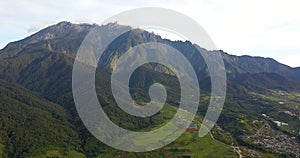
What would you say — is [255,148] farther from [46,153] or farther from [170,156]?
[46,153]

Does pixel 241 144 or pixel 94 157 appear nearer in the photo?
pixel 94 157

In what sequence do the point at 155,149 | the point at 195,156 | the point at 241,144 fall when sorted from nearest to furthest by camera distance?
the point at 195,156 → the point at 155,149 → the point at 241,144

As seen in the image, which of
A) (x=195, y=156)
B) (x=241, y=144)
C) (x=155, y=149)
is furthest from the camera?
(x=241, y=144)

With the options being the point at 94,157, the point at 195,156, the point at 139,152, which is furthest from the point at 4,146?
the point at 195,156

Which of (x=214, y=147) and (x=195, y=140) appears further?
(x=195, y=140)

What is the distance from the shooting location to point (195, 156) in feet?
573

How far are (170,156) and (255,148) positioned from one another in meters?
48.1

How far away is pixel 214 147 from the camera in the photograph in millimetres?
185375

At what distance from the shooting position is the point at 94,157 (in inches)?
7224

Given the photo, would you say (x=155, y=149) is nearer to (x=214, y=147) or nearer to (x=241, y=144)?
(x=214, y=147)

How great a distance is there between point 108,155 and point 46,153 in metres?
33.4

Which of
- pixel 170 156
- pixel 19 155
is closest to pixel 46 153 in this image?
pixel 19 155

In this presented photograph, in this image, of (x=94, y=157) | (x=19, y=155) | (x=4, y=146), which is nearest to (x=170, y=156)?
(x=94, y=157)

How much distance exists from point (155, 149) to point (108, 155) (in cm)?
2409
